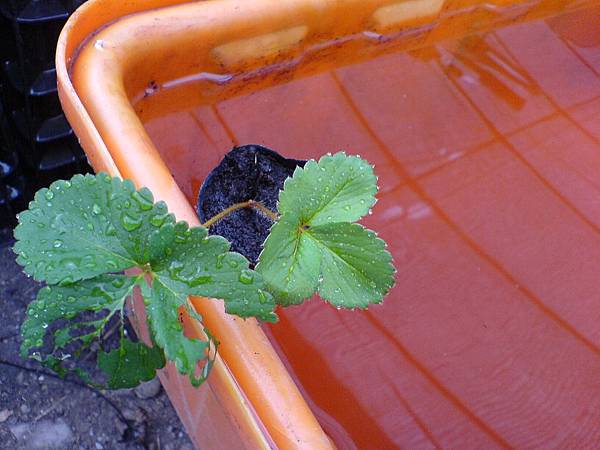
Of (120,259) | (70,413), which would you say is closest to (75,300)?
(120,259)

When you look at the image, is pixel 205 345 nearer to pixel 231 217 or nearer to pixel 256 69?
pixel 231 217

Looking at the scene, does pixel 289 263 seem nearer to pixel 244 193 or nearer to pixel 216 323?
pixel 216 323

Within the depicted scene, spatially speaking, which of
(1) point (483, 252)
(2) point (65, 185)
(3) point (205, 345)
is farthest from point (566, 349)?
(2) point (65, 185)

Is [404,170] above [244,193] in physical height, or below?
below

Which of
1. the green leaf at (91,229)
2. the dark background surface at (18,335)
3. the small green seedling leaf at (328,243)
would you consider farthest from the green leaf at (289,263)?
the dark background surface at (18,335)

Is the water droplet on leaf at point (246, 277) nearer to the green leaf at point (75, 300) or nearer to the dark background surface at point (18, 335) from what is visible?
the green leaf at point (75, 300)

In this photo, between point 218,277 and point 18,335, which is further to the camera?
point 18,335

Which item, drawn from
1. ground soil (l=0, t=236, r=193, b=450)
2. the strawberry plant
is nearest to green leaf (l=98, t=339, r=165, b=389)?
the strawberry plant

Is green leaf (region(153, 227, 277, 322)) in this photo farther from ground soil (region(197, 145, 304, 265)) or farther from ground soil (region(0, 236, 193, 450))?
ground soil (region(0, 236, 193, 450))
